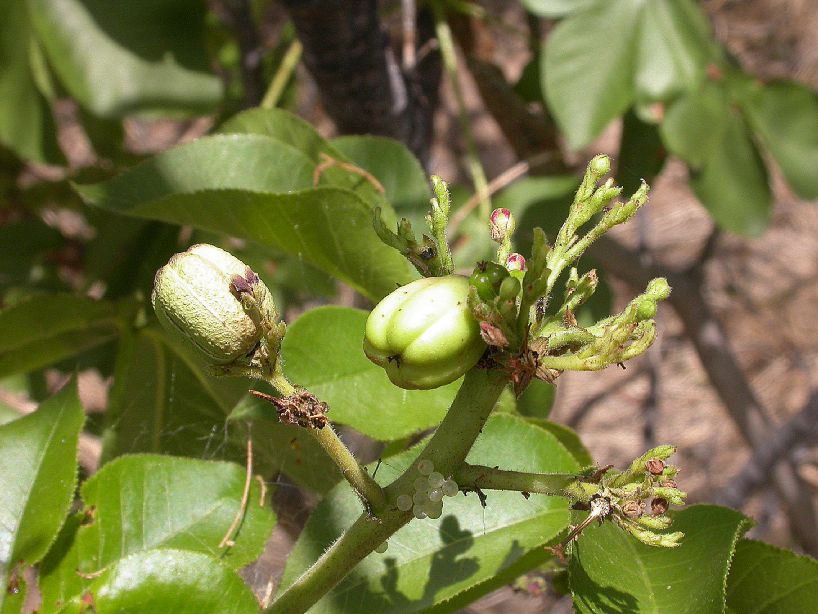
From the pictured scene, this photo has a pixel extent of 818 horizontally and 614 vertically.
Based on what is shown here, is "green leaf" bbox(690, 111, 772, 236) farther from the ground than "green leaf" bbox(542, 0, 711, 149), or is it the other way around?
"green leaf" bbox(542, 0, 711, 149)

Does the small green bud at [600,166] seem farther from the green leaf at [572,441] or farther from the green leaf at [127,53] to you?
the green leaf at [127,53]

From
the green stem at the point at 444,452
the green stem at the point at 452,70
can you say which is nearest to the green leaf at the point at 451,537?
the green stem at the point at 444,452

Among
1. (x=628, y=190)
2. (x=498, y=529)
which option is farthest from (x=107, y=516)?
(x=628, y=190)

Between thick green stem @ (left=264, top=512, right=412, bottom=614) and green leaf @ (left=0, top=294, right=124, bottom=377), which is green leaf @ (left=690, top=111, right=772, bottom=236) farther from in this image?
thick green stem @ (left=264, top=512, right=412, bottom=614)

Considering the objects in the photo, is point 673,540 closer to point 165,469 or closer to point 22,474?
point 165,469

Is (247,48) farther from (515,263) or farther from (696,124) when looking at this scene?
(515,263)

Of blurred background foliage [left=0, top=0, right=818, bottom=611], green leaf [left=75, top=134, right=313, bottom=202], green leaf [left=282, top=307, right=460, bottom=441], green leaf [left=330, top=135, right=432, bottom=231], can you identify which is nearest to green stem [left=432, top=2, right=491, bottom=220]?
blurred background foliage [left=0, top=0, right=818, bottom=611]
